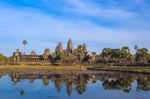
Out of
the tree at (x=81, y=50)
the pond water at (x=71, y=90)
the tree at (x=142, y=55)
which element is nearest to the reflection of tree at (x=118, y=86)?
the pond water at (x=71, y=90)

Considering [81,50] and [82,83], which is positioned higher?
[81,50]

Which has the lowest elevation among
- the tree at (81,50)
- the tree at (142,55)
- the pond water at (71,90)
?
the pond water at (71,90)

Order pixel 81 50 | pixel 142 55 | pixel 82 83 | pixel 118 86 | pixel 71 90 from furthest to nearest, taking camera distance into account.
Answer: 1. pixel 81 50
2. pixel 142 55
3. pixel 82 83
4. pixel 118 86
5. pixel 71 90

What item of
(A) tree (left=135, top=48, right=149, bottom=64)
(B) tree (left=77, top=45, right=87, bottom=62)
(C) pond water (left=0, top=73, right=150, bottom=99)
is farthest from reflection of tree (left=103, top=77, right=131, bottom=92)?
(B) tree (left=77, top=45, right=87, bottom=62)

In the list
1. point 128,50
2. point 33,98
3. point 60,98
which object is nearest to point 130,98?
point 60,98

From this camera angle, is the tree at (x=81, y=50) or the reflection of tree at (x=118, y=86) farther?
the tree at (x=81, y=50)

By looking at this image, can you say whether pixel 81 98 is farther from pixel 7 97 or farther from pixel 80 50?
pixel 80 50

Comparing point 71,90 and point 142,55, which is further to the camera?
point 142,55

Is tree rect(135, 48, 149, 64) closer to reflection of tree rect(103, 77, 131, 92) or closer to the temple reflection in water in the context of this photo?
the temple reflection in water

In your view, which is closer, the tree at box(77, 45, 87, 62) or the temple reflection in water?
the temple reflection in water

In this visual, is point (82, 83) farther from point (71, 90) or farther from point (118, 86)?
point (71, 90)

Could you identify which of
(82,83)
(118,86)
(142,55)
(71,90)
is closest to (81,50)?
(142,55)

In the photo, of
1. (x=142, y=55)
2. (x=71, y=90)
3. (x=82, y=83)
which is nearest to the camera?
(x=71, y=90)

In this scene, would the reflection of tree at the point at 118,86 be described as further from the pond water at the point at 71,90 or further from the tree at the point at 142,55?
the tree at the point at 142,55
